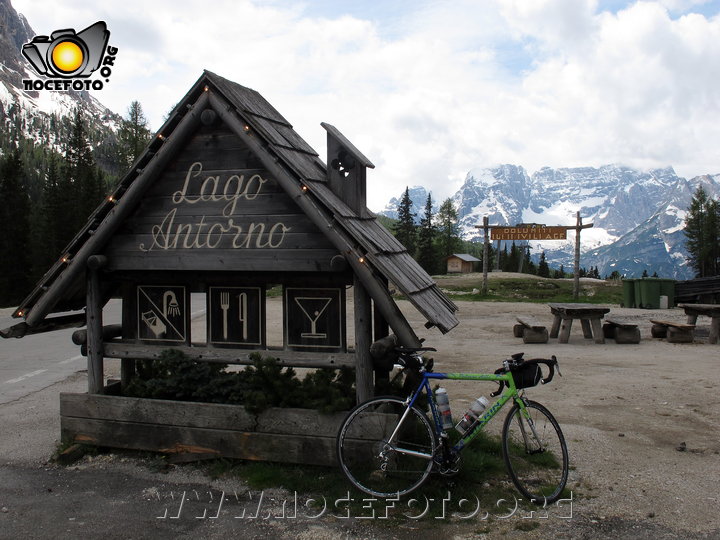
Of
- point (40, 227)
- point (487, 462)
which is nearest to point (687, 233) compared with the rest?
point (40, 227)

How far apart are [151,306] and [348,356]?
250cm

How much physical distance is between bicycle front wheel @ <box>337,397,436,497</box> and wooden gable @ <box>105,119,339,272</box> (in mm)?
1554

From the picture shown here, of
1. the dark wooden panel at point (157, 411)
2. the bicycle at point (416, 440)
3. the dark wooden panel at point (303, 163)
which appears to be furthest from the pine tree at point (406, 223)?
the bicycle at point (416, 440)

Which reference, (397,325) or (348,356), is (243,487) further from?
(397,325)

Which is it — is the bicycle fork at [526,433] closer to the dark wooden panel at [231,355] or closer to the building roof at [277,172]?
the building roof at [277,172]

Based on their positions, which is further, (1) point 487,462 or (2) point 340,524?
(1) point 487,462

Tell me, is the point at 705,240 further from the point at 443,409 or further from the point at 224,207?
the point at 224,207

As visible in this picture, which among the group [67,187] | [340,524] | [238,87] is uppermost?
[67,187]

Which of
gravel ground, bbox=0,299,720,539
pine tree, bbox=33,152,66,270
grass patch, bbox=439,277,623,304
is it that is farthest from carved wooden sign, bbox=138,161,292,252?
pine tree, bbox=33,152,66,270

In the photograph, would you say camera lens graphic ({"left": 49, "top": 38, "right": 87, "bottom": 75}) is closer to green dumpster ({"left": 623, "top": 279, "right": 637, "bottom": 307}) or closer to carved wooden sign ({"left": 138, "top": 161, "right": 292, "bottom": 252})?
carved wooden sign ({"left": 138, "top": 161, "right": 292, "bottom": 252})

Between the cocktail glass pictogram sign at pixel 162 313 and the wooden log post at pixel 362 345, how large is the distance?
2176 mm

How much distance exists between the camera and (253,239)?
6.47 m

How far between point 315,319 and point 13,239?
61036mm

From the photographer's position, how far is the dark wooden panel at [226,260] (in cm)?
629
